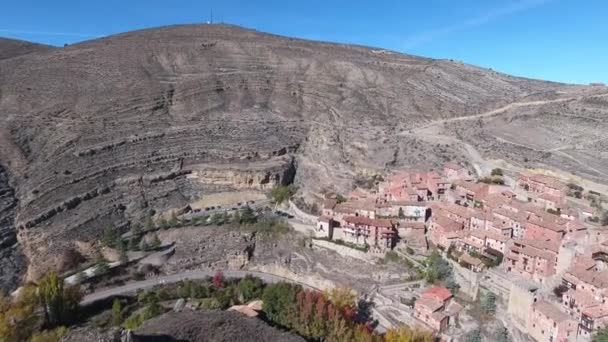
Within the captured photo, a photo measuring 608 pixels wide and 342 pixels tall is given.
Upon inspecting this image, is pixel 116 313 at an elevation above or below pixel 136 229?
below

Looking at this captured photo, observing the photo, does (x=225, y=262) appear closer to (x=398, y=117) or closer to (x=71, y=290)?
(x=71, y=290)

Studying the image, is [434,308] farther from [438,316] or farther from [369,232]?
[369,232]

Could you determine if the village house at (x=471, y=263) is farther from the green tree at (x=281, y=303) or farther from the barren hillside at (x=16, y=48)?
the barren hillside at (x=16, y=48)

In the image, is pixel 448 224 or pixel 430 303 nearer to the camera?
pixel 430 303

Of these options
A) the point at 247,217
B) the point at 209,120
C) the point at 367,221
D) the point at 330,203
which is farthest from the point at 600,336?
the point at 209,120

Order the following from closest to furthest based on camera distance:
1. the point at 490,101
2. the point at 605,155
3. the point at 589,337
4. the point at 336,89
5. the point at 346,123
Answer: the point at 589,337 → the point at 605,155 → the point at 346,123 → the point at 490,101 → the point at 336,89

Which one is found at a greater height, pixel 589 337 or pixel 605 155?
pixel 605 155

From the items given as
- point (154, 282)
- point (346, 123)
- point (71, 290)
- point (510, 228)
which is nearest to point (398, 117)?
point (346, 123)

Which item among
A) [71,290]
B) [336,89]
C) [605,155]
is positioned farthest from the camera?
[336,89]
